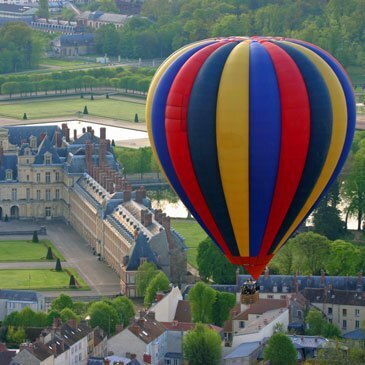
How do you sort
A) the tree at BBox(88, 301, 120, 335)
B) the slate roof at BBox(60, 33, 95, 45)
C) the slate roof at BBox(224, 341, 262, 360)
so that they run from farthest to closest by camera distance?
the slate roof at BBox(60, 33, 95, 45) < the tree at BBox(88, 301, 120, 335) < the slate roof at BBox(224, 341, 262, 360)

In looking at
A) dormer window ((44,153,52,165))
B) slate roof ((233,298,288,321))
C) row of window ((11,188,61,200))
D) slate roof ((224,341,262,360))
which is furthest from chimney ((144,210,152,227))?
dormer window ((44,153,52,165))

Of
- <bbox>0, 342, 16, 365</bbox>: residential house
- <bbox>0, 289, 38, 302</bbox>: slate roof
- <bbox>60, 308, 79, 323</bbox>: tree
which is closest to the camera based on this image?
<bbox>0, 342, 16, 365</bbox>: residential house

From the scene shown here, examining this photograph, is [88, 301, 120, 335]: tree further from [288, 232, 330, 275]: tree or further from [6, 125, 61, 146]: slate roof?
[6, 125, 61, 146]: slate roof

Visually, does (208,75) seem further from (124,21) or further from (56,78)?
(124,21)

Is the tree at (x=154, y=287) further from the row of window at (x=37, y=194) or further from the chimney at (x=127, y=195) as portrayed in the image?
the row of window at (x=37, y=194)

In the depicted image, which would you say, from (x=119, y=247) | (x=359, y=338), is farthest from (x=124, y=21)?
(x=359, y=338)

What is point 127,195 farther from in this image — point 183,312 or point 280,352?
point 280,352
